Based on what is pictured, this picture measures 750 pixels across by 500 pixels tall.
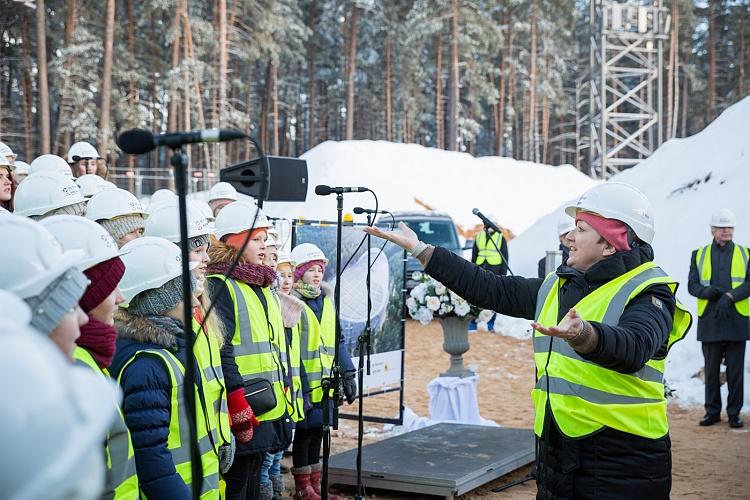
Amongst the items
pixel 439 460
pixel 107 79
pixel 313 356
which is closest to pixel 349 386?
pixel 313 356

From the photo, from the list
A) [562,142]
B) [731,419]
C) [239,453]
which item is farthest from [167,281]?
[562,142]

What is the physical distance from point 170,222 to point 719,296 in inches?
272

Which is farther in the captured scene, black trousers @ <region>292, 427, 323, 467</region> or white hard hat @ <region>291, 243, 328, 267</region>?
white hard hat @ <region>291, 243, 328, 267</region>

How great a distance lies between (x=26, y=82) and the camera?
34219 mm

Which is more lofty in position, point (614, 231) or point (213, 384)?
point (614, 231)

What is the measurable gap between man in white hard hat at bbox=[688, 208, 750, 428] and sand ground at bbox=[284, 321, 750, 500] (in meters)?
0.43

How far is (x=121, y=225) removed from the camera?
16.2 ft

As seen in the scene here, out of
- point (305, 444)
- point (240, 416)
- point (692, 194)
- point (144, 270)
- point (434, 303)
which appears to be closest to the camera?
point (144, 270)

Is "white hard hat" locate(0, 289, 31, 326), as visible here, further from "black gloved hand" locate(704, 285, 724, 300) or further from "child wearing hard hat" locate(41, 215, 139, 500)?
"black gloved hand" locate(704, 285, 724, 300)

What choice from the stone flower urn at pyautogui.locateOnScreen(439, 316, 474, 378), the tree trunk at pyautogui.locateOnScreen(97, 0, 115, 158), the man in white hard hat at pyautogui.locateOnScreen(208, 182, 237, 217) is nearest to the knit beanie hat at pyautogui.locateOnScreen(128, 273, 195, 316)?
the man in white hard hat at pyautogui.locateOnScreen(208, 182, 237, 217)

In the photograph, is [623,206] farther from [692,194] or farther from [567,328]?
[692,194]

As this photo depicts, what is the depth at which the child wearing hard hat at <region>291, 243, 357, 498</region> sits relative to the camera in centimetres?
653

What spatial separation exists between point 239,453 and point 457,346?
5300mm

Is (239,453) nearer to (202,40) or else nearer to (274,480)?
(274,480)
